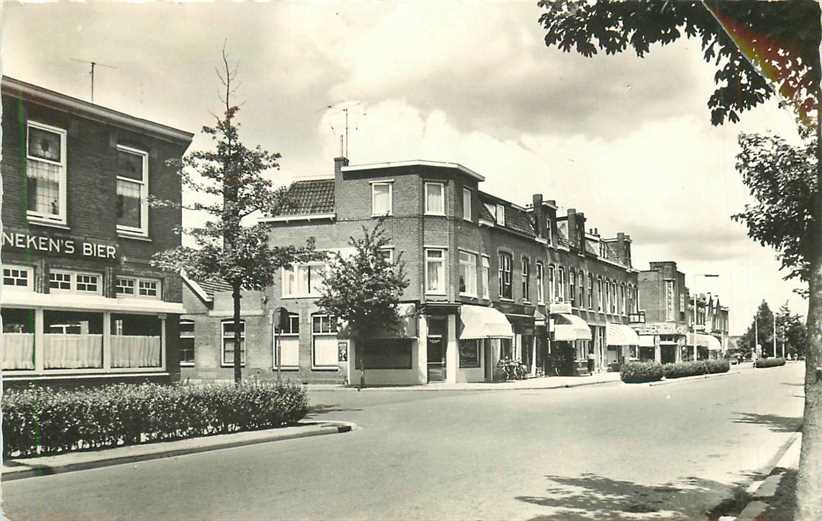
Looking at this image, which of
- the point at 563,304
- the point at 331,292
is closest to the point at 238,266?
the point at 331,292

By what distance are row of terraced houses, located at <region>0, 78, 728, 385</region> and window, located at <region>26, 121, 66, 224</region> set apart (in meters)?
0.03

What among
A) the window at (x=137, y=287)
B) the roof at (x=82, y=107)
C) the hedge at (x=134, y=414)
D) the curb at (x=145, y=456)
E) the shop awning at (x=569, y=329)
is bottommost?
the curb at (x=145, y=456)

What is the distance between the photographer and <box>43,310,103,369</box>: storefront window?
15.5 m

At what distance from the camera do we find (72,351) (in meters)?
16.0

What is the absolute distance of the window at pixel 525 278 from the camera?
3975cm

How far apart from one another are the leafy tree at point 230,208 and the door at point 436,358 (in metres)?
16.8

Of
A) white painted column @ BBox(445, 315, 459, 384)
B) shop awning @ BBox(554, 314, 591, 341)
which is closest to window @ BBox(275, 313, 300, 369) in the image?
white painted column @ BBox(445, 315, 459, 384)

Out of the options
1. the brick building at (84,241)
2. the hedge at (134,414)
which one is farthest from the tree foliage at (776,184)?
the brick building at (84,241)

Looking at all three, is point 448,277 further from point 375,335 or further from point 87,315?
point 87,315

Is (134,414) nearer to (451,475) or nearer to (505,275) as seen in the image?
(451,475)

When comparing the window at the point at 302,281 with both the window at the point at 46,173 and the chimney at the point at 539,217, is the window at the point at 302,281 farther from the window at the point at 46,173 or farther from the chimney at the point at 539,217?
the window at the point at 46,173

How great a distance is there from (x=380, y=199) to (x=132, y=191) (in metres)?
16.2

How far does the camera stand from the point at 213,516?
720cm

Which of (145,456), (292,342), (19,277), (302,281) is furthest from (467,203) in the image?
(145,456)
